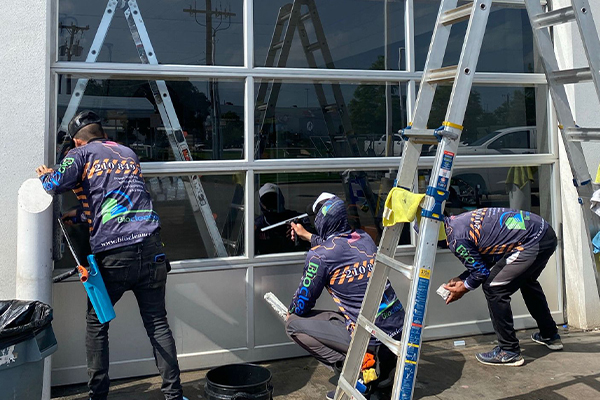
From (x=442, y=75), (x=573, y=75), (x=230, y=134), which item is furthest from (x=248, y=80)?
(x=573, y=75)

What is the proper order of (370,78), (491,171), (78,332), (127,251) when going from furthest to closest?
1. (491,171)
2. (370,78)
3. (78,332)
4. (127,251)

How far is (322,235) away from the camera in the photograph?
3975 mm

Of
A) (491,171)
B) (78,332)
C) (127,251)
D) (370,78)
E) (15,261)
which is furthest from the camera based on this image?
(491,171)

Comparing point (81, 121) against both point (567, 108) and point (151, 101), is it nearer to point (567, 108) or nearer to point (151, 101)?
point (151, 101)

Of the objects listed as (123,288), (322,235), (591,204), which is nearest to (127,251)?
(123,288)

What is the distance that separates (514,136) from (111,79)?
11.4 feet

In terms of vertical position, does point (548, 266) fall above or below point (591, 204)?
below

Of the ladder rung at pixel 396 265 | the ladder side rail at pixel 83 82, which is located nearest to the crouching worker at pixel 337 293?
the ladder rung at pixel 396 265

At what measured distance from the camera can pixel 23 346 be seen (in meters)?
3.00

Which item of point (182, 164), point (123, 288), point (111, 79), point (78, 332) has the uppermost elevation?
point (111, 79)

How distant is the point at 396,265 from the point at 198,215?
1872 mm

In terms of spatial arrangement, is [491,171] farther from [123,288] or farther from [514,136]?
[123,288]

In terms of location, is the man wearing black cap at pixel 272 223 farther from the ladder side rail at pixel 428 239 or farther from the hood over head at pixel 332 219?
the ladder side rail at pixel 428 239

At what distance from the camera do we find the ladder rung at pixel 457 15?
323 centimetres
